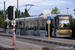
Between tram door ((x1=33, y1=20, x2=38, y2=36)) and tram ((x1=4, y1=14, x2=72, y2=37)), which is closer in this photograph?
tram ((x1=4, y1=14, x2=72, y2=37))

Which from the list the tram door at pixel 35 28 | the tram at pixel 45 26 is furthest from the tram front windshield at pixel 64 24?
the tram door at pixel 35 28

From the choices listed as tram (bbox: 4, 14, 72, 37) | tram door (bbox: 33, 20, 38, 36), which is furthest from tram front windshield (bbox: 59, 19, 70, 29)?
tram door (bbox: 33, 20, 38, 36)

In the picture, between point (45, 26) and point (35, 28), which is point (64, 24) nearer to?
point (45, 26)

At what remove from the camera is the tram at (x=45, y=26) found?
27625mm

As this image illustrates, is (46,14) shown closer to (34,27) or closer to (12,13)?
(12,13)

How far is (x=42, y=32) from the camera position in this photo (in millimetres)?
31719

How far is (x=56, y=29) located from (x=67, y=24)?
1.62 metres

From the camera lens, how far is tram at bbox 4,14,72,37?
27625mm

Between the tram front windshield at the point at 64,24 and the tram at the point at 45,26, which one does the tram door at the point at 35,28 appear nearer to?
the tram at the point at 45,26

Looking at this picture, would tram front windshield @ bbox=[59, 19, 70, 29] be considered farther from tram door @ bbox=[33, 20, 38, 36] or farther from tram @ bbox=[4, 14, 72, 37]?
tram door @ bbox=[33, 20, 38, 36]

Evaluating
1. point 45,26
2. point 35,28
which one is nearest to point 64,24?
point 45,26

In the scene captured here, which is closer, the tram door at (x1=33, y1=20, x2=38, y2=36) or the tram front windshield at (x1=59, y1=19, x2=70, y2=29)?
the tram front windshield at (x1=59, y1=19, x2=70, y2=29)

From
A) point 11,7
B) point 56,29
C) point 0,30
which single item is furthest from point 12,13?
point 0,30

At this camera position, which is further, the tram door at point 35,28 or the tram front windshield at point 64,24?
the tram door at point 35,28
